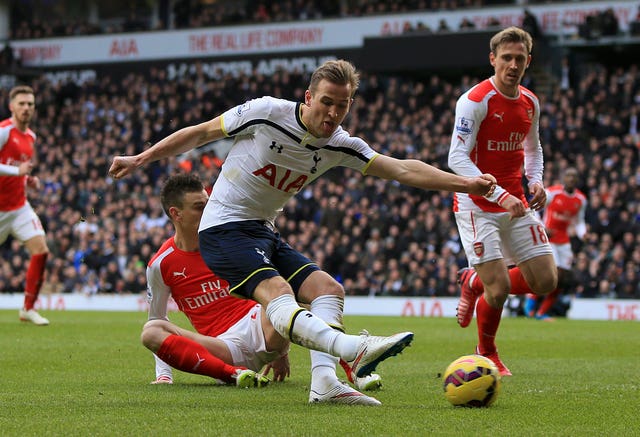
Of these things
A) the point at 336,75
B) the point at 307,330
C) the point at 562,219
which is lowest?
the point at 307,330

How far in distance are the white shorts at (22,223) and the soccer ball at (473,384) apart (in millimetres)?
8939

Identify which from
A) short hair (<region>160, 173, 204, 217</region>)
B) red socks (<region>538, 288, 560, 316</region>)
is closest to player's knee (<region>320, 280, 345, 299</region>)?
short hair (<region>160, 173, 204, 217</region>)

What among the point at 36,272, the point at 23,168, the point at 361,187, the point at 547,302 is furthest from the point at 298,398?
the point at 361,187

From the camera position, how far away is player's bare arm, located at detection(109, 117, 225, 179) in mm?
6199

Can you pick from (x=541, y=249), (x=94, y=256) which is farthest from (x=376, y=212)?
(x=541, y=249)

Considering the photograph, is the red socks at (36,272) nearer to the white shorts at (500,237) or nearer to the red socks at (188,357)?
the white shorts at (500,237)

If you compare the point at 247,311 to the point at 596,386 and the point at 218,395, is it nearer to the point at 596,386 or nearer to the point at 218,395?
the point at 218,395

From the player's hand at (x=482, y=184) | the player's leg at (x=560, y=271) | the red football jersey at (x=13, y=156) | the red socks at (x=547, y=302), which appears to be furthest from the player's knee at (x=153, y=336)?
the red socks at (x=547, y=302)

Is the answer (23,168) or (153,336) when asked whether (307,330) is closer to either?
(153,336)

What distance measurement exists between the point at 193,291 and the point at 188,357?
72 cm

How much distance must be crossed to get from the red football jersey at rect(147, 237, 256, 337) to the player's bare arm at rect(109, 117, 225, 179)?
1.39 meters

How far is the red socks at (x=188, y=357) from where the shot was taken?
7133 mm

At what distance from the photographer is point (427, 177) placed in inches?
248

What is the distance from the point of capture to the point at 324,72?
6.18 metres
